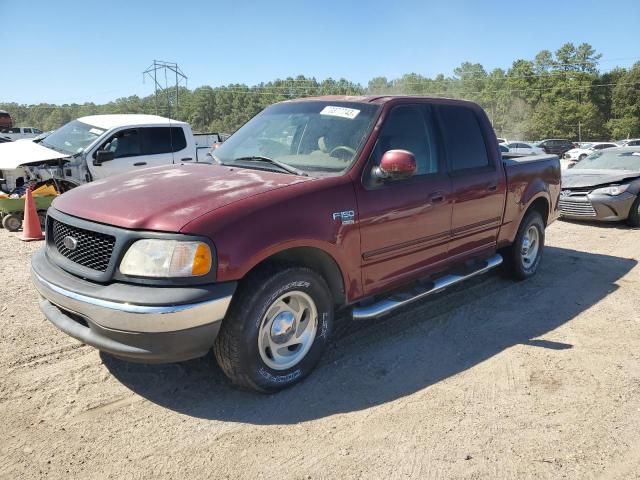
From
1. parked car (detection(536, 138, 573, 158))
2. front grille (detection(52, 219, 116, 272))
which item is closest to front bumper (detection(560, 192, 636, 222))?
front grille (detection(52, 219, 116, 272))

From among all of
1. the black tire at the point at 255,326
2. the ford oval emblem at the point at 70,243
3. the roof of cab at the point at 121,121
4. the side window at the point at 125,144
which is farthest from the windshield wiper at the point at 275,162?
the roof of cab at the point at 121,121

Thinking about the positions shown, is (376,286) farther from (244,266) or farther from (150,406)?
(150,406)

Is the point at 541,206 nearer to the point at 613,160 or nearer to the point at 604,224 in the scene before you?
the point at 604,224

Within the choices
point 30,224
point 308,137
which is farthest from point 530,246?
point 30,224

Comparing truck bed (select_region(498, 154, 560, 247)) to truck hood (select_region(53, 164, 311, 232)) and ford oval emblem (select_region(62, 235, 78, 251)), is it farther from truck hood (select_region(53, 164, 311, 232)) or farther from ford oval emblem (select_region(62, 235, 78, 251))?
ford oval emblem (select_region(62, 235, 78, 251))

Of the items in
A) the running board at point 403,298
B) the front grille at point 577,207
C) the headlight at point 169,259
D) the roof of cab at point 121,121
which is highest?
the roof of cab at point 121,121

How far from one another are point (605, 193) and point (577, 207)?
0.53 m

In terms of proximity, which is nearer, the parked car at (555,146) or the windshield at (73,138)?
the windshield at (73,138)

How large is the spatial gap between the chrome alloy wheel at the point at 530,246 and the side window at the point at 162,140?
744 centimetres

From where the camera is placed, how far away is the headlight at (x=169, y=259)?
8.89 feet

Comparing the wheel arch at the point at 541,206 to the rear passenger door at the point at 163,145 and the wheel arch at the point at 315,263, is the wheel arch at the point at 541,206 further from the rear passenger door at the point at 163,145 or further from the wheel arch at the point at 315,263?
the rear passenger door at the point at 163,145

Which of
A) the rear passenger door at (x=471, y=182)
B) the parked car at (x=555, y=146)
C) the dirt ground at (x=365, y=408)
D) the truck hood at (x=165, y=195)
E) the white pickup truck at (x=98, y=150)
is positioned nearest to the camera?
the dirt ground at (x=365, y=408)

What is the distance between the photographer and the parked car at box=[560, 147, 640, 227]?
30.1 feet

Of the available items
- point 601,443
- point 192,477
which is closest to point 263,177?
Result: point 192,477
